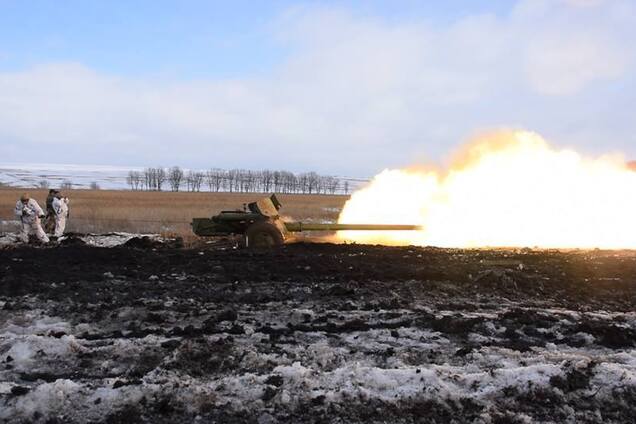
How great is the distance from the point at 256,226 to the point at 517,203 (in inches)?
356

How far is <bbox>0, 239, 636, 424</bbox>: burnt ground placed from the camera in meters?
4.90

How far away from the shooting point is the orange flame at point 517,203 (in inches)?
707

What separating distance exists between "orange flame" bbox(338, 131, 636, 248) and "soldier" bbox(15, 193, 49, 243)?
33.0 ft

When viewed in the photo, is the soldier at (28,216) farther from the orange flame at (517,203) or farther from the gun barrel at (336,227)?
the orange flame at (517,203)

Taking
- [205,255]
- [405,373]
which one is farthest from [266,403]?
[205,255]

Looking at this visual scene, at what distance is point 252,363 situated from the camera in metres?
5.80

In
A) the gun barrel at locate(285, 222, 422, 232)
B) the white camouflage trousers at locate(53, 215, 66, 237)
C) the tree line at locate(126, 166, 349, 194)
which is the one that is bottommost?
the white camouflage trousers at locate(53, 215, 66, 237)

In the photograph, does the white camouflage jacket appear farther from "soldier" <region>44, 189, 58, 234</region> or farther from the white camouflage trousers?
the white camouflage trousers

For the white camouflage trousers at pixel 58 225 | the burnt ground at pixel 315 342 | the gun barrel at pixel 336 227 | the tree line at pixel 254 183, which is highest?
the tree line at pixel 254 183

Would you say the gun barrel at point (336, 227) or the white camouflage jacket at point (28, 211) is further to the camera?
the white camouflage jacket at point (28, 211)

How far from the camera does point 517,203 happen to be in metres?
18.5

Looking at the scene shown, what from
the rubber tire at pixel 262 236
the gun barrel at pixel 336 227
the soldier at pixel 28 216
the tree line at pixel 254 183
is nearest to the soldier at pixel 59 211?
the soldier at pixel 28 216

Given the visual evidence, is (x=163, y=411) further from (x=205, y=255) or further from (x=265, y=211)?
(x=265, y=211)

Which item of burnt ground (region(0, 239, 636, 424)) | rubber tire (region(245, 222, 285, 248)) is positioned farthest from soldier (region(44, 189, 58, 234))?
rubber tire (region(245, 222, 285, 248))
